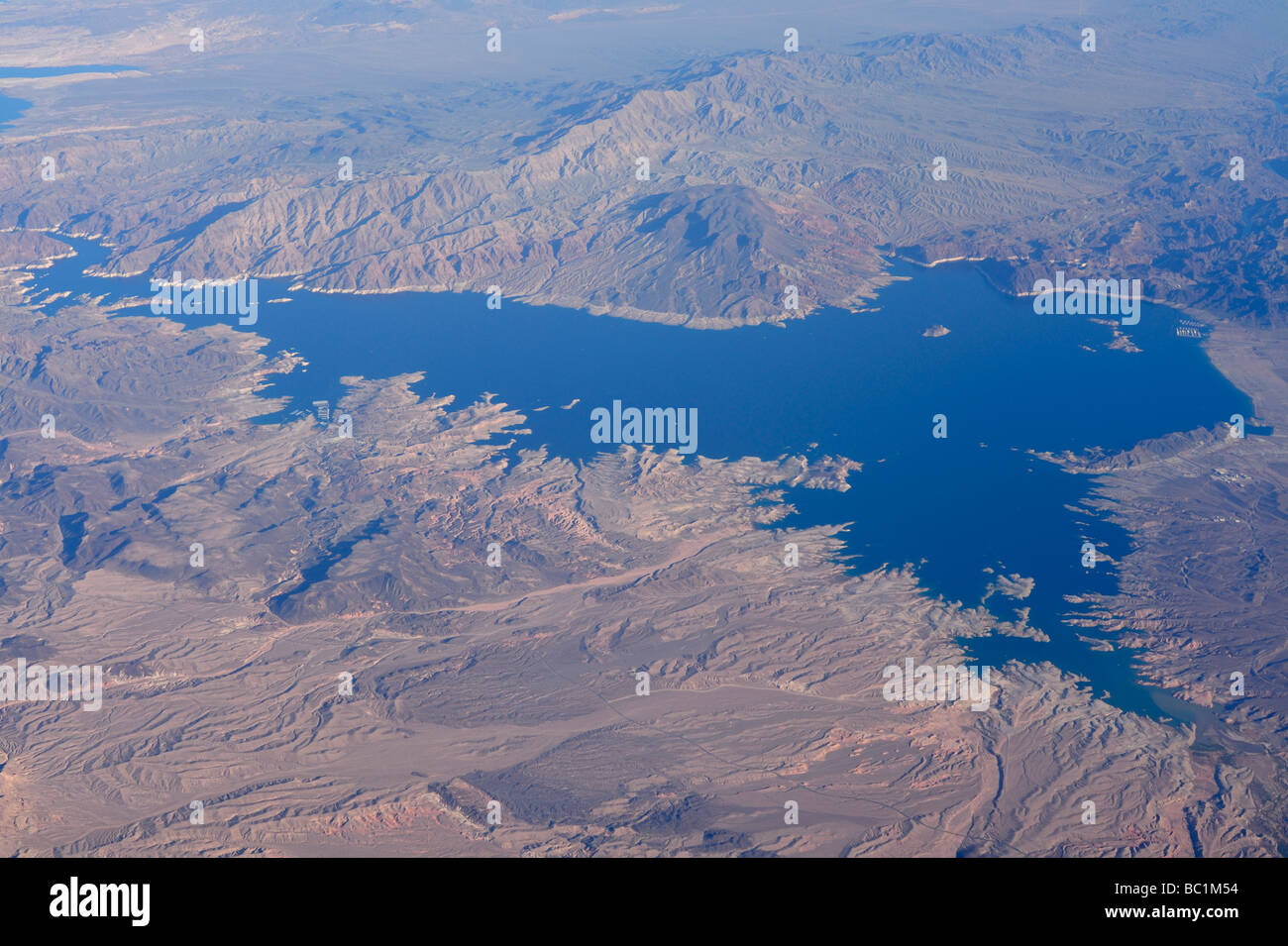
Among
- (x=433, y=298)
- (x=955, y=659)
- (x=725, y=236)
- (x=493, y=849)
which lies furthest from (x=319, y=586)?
(x=725, y=236)

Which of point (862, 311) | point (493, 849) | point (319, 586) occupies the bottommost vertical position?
point (493, 849)

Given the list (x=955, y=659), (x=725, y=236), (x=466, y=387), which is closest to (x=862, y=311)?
(x=725, y=236)

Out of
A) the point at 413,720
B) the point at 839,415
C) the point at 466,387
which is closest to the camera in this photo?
the point at 413,720

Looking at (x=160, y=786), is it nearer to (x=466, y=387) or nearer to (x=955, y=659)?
(x=955, y=659)

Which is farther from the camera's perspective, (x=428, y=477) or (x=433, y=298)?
(x=433, y=298)

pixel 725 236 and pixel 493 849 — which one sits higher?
pixel 725 236

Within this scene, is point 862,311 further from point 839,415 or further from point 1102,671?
point 1102,671

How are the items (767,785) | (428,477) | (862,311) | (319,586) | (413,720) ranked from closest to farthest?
(767,785) < (413,720) < (319,586) < (428,477) < (862,311)
